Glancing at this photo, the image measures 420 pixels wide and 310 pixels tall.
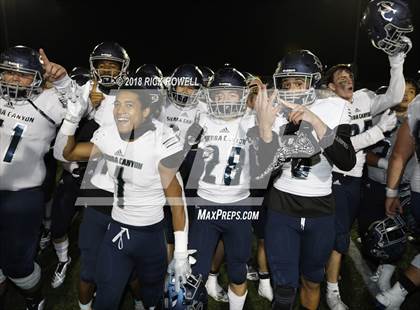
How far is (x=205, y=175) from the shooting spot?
143 inches

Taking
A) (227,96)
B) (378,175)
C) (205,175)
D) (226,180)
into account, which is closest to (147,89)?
(227,96)

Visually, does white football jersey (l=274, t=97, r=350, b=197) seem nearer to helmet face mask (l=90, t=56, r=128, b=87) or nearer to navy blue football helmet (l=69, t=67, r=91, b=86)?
helmet face mask (l=90, t=56, r=128, b=87)

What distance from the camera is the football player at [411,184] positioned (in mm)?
3527

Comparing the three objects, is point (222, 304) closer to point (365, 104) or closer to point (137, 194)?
point (137, 194)

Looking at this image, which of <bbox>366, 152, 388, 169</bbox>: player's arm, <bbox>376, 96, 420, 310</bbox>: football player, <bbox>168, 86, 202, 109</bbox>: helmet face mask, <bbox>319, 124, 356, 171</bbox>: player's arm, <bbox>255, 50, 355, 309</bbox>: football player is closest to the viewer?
<bbox>319, 124, 356, 171</bbox>: player's arm

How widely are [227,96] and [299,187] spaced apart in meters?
0.99

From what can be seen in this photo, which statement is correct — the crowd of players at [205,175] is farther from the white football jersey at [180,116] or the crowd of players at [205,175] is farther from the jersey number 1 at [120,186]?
the white football jersey at [180,116]

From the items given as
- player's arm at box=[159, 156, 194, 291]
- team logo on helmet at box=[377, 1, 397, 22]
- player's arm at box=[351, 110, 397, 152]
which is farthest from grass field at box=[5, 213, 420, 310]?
team logo on helmet at box=[377, 1, 397, 22]

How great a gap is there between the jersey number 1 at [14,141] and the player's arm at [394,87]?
3.29 meters

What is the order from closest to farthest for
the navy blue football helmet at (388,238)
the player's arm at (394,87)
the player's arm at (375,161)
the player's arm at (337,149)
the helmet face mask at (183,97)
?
the player's arm at (337,149) < the player's arm at (394,87) < the navy blue football helmet at (388,238) < the player's arm at (375,161) < the helmet face mask at (183,97)

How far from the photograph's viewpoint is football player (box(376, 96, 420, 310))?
353 centimetres

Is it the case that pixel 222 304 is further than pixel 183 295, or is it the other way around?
pixel 222 304

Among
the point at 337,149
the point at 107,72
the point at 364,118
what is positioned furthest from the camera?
the point at 364,118

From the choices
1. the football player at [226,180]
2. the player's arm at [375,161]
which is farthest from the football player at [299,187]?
the player's arm at [375,161]
